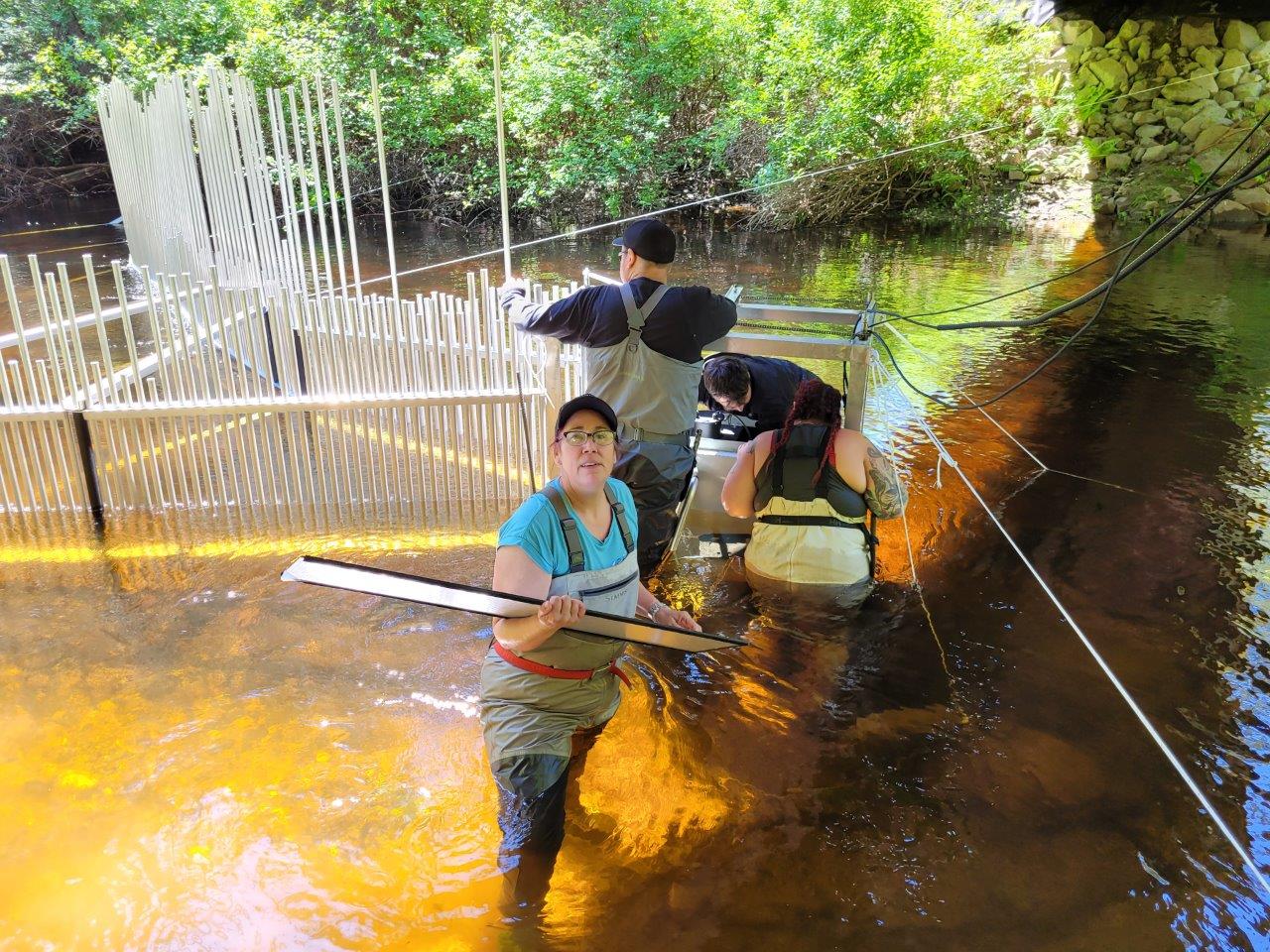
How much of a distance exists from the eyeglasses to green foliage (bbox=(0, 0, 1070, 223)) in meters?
15.1

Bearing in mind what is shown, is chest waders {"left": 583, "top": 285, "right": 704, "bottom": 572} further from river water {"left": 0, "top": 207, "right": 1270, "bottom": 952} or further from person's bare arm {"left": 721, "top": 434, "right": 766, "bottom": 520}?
river water {"left": 0, "top": 207, "right": 1270, "bottom": 952}

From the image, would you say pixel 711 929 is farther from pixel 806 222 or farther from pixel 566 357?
pixel 806 222

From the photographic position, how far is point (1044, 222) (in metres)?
16.8

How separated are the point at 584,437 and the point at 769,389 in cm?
216

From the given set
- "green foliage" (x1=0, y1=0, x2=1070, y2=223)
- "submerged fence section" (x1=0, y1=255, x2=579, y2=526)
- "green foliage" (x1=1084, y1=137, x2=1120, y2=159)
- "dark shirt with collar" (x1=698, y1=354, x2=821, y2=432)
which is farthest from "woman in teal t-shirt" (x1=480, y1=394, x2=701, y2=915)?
"green foliage" (x1=1084, y1=137, x2=1120, y2=159)

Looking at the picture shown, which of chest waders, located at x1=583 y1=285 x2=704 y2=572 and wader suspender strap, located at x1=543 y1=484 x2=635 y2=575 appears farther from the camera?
chest waders, located at x1=583 y1=285 x2=704 y2=572

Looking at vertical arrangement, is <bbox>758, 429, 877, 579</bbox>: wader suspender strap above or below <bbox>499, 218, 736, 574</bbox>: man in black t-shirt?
below

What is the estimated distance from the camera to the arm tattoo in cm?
390

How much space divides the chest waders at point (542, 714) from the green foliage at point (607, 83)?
15327mm

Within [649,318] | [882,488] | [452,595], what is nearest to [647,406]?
[649,318]

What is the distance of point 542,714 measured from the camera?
8.63ft

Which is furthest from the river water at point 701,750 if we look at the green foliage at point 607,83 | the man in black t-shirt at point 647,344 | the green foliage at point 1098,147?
the green foliage at point 1098,147

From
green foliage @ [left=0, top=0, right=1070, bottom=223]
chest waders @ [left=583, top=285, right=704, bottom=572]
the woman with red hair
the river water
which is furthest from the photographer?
green foliage @ [left=0, top=0, right=1070, bottom=223]

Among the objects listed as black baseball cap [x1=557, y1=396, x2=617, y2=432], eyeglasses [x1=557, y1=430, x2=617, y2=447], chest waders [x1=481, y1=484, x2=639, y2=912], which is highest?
black baseball cap [x1=557, y1=396, x2=617, y2=432]
